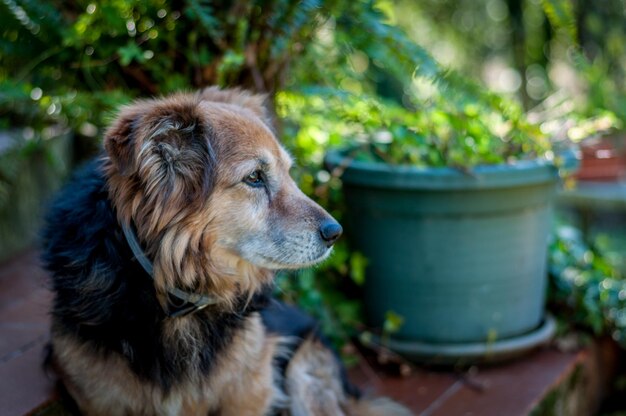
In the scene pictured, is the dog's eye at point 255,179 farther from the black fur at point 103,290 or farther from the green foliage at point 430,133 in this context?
the green foliage at point 430,133

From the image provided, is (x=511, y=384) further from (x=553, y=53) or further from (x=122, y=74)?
(x=553, y=53)

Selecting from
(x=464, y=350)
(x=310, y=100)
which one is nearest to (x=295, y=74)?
(x=310, y=100)

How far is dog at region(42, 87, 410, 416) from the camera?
6.42ft

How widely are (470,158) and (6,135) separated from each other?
2.64 m

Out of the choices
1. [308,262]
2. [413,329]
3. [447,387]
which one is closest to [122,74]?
[308,262]

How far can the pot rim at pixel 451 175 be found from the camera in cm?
282

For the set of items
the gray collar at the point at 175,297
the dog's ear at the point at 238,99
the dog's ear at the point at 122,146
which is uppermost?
the dog's ear at the point at 238,99

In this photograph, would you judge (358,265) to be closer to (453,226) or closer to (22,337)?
(453,226)

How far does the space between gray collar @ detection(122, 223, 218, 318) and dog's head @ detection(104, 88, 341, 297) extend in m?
0.02

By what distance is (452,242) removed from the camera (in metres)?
2.91

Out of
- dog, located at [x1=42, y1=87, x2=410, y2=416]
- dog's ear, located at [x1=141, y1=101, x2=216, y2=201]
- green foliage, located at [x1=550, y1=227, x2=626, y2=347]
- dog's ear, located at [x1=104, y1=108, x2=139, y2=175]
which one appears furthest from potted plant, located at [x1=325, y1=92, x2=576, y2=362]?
dog's ear, located at [x1=104, y1=108, x2=139, y2=175]

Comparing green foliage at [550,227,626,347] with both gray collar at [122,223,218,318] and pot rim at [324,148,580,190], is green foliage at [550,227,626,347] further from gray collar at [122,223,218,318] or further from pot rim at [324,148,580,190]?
gray collar at [122,223,218,318]

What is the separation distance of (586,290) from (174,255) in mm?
2299

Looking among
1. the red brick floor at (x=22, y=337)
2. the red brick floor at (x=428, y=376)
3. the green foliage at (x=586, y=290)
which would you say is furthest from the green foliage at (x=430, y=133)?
the red brick floor at (x=22, y=337)
